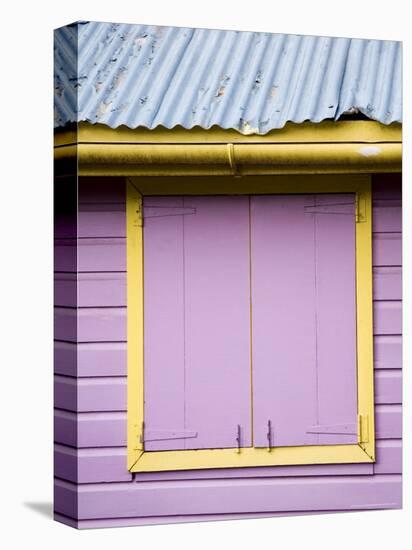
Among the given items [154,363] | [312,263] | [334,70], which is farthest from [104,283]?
[334,70]

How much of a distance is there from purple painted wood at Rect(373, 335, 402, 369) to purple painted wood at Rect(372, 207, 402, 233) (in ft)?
1.91

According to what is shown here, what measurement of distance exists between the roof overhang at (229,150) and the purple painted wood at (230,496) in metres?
1.65

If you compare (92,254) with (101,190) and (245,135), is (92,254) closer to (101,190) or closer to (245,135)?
(101,190)

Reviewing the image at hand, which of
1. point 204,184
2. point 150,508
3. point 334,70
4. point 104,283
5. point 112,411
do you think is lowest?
point 150,508

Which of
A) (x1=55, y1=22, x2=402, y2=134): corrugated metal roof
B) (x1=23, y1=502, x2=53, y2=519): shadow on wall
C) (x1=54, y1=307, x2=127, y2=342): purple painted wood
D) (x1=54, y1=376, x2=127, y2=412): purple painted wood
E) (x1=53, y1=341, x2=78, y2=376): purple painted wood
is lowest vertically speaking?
(x1=23, y1=502, x2=53, y2=519): shadow on wall

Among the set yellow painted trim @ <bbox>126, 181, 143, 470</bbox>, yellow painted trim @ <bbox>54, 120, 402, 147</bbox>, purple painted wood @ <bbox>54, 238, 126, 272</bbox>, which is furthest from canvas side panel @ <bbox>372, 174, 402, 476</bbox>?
purple painted wood @ <bbox>54, 238, 126, 272</bbox>

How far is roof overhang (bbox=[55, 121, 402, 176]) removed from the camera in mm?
7656

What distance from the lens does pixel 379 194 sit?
8.12 meters

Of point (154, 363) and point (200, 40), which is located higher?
point (200, 40)

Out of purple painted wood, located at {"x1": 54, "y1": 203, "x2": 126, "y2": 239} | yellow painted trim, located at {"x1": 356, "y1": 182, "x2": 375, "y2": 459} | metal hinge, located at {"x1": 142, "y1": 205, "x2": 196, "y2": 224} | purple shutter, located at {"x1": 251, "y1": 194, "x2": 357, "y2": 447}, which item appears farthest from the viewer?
yellow painted trim, located at {"x1": 356, "y1": 182, "x2": 375, "y2": 459}

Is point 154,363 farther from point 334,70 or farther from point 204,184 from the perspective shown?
point 334,70

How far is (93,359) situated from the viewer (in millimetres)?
7707

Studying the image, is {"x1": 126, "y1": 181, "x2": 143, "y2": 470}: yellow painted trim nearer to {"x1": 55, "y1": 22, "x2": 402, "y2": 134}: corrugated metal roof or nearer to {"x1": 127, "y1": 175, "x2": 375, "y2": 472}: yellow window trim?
{"x1": 127, "y1": 175, "x2": 375, "y2": 472}: yellow window trim

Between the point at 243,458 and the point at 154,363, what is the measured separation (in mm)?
704
